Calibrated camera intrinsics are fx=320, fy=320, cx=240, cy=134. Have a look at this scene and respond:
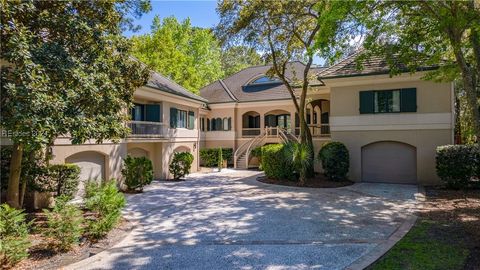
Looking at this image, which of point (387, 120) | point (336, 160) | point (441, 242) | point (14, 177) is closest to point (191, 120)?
point (336, 160)

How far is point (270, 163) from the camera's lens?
19438 mm

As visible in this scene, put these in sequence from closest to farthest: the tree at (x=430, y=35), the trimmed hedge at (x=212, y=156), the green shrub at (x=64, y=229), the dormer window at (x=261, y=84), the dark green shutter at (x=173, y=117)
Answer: the green shrub at (x=64, y=229) → the tree at (x=430, y=35) → the dark green shutter at (x=173, y=117) → the trimmed hedge at (x=212, y=156) → the dormer window at (x=261, y=84)

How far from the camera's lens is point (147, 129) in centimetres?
1914

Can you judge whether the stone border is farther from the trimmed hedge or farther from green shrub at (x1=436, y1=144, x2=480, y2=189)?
the trimmed hedge

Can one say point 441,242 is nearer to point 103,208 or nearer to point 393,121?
point 103,208

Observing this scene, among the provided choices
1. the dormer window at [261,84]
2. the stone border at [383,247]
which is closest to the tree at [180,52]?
the dormer window at [261,84]

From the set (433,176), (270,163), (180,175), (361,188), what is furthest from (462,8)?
(180,175)

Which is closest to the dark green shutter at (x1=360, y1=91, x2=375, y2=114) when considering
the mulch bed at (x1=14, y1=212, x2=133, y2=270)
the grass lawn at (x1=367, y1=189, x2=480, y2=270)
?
the grass lawn at (x1=367, y1=189, x2=480, y2=270)

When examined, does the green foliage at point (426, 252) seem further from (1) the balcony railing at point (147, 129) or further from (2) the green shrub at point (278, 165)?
(1) the balcony railing at point (147, 129)

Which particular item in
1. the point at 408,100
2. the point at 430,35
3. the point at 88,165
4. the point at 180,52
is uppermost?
the point at 180,52

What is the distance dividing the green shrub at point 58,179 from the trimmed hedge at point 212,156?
58.2 feet

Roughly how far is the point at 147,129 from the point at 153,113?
5.21ft

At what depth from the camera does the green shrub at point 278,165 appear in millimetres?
18875

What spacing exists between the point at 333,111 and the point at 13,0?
16.5 metres
